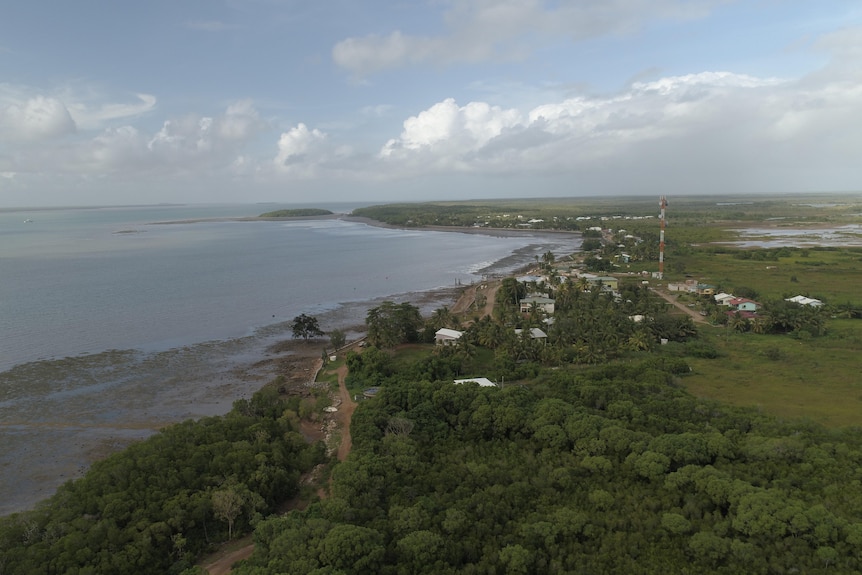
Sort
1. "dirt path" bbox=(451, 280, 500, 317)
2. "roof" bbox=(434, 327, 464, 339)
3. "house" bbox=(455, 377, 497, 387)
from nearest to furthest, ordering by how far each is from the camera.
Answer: "house" bbox=(455, 377, 497, 387) < "roof" bbox=(434, 327, 464, 339) < "dirt path" bbox=(451, 280, 500, 317)

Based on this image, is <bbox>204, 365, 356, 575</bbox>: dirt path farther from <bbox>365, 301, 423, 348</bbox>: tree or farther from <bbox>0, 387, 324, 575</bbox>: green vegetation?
<bbox>365, 301, 423, 348</bbox>: tree

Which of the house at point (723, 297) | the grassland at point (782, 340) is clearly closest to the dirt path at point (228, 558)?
the grassland at point (782, 340)

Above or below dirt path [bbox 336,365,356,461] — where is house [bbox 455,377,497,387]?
above

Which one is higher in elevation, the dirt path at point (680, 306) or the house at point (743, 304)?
the house at point (743, 304)

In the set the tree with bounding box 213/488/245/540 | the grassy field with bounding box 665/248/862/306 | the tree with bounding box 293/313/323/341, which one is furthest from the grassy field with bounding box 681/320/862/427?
the tree with bounding box 293/313/323/341

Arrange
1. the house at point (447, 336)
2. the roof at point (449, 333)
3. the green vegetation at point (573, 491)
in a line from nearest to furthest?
1. the green vegetation at point (573, 491)
2. the house at point (447, 336)
3. the roof at point (449, 333)

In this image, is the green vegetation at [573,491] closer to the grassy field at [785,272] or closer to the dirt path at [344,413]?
the dirt path at [344,413]

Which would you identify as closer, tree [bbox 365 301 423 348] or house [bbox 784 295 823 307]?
tree [bbox 365 301 423 348]
